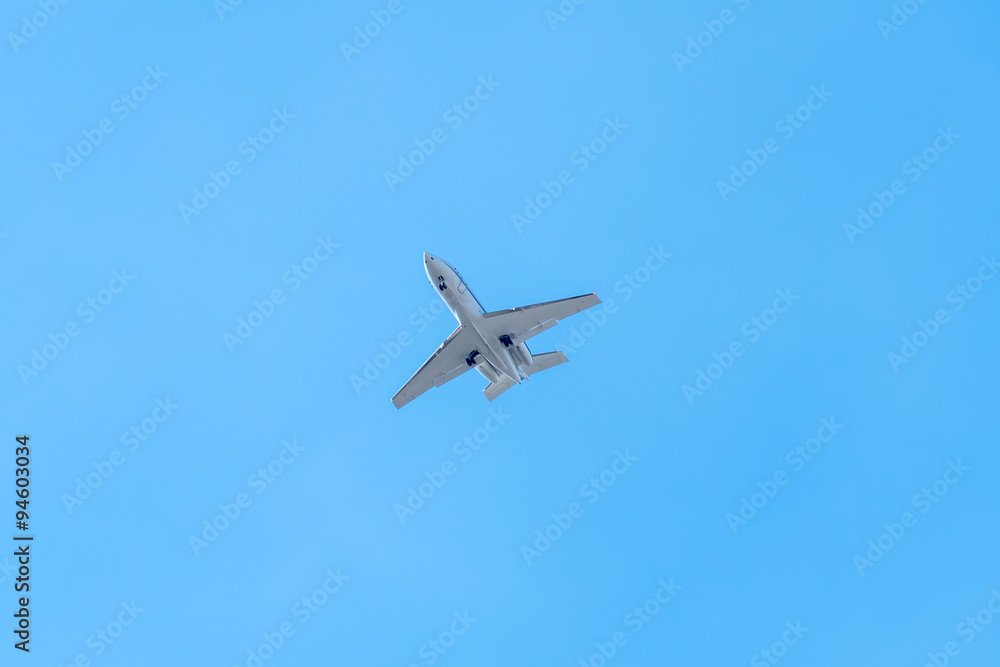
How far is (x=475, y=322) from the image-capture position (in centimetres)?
6406

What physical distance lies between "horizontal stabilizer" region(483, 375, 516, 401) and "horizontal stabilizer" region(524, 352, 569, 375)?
9.77 ft

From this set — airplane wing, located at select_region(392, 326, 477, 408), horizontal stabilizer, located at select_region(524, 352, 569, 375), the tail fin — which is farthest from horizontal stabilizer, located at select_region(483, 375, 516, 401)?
airplane wing, located at select_region(392, 326, 477, 408)

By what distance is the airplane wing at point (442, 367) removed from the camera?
6662 cm

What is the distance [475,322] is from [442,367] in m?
7.93

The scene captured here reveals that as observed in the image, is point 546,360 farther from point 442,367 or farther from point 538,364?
point 442,367

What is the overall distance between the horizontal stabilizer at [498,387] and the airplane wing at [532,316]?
6775mm

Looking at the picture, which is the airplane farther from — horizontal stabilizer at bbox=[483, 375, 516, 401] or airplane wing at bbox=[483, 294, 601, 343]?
horizontal stabilizer at bbox=[483, 375, 516, 401]

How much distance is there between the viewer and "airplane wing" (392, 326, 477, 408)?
66.6 meters

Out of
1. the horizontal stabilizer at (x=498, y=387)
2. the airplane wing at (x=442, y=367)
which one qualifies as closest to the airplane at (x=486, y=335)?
the airplane wing at (x=442, y=367)

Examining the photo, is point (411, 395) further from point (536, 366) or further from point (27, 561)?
point (27, 561)

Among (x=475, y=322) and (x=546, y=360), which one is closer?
(x=475, y=322)

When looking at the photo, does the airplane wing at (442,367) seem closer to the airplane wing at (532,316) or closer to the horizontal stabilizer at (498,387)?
the airplane wing at (532,316)

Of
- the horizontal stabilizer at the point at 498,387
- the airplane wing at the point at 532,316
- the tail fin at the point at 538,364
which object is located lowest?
the horizontal stabilizer at the point at 498,387

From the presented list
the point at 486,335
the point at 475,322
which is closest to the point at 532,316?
the point at 486,335
